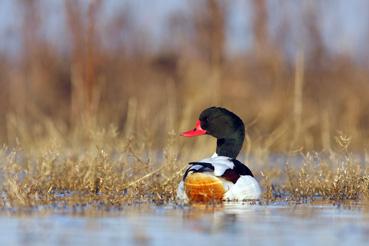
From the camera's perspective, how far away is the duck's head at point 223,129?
10633 millimetres

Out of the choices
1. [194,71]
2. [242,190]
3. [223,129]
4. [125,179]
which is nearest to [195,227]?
[242,190]

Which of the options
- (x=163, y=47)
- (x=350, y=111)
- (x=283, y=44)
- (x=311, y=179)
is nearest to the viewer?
(x=311, y=179)

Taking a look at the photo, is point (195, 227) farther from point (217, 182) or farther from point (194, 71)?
point (194, 71)

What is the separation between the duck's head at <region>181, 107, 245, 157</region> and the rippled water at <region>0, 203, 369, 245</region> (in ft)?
5.77

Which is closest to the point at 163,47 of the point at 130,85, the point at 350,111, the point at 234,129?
the point at 130,85

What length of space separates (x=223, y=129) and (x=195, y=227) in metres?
3.23

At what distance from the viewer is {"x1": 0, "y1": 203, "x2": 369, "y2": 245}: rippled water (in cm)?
686

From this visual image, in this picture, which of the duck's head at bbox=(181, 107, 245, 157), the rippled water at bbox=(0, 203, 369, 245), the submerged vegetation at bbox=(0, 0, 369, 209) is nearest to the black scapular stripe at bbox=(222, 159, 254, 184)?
the rippled water at bbox=(0, 203, 369, 245)

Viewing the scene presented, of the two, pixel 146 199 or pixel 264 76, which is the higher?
pixel 264 76

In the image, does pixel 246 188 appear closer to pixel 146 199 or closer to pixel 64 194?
pixel 146 199

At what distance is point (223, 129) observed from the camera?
10672 millimetres

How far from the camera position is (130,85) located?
1980 cm

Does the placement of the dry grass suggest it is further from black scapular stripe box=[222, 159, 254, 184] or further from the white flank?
black scapular stripe box=[222, 159, 254, 184]

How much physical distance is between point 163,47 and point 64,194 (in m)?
11.9
